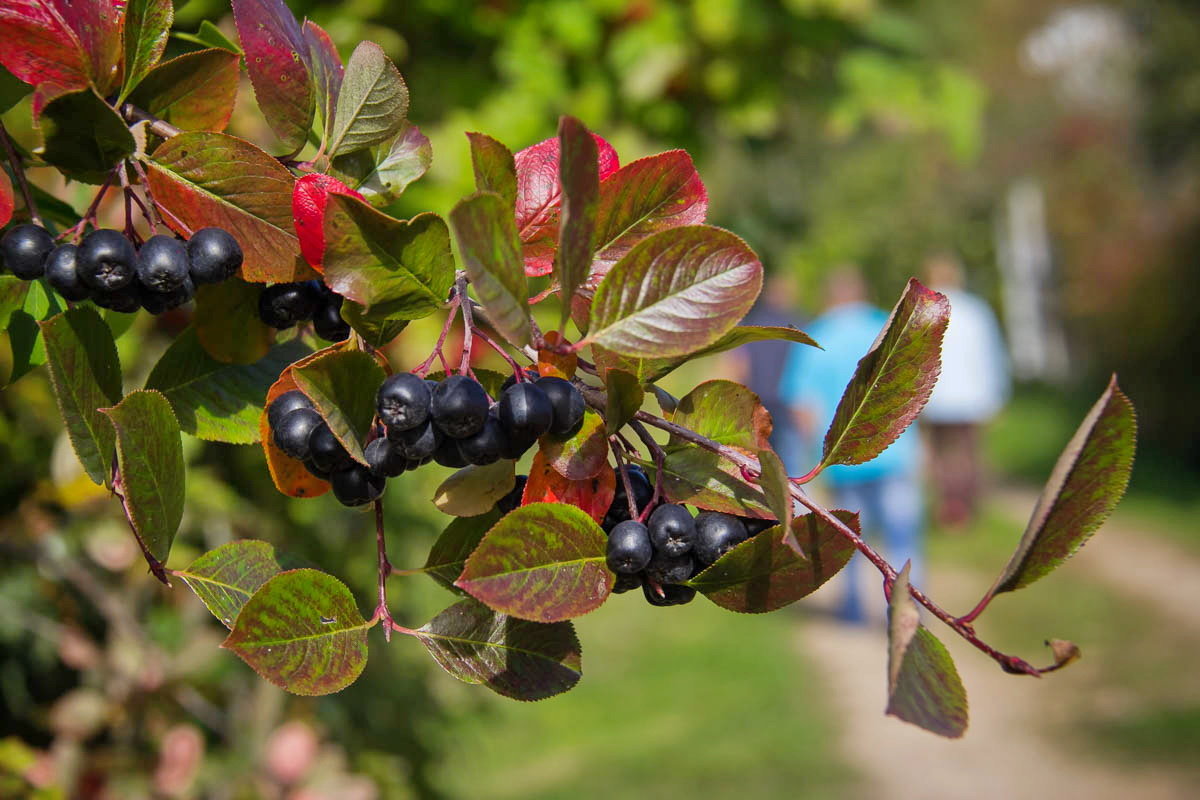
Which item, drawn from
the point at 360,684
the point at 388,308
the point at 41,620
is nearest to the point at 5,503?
the point at 41,620

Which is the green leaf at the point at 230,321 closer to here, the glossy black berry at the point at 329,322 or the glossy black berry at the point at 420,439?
the glossy black berry at the point at 329,322

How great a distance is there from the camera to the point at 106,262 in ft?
2.12

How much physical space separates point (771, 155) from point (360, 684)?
251 centimetres

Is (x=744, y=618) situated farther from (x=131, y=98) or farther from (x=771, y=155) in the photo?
(x=131, y=98)

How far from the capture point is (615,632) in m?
7.28

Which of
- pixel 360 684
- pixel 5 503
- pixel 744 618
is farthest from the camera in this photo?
pixel 744 618

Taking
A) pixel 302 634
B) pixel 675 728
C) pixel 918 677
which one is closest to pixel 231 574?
pixel 302 634

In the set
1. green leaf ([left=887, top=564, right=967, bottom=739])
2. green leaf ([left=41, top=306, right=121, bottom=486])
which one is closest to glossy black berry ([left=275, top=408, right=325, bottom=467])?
green leaf ([left=41, top=306, right=121, bottom=486])

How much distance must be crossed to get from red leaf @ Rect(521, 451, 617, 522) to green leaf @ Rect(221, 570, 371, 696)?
121 millimetres

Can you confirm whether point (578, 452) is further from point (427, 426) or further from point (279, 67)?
point (279, 67)

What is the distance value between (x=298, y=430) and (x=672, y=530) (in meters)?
0.21

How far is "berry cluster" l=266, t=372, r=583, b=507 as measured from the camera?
1.94 ft

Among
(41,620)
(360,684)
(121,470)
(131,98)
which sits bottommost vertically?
(360,684)

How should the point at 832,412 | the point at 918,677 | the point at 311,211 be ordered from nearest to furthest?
the point at 918,677 < the point at 311,211 < the point at 832,412
